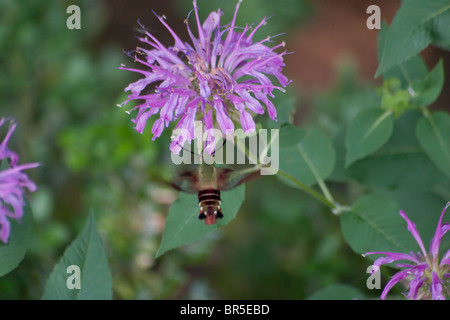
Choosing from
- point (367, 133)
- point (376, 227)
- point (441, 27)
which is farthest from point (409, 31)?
point (376, 227)

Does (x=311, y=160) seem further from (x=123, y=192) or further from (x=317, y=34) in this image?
(x=317, y=34)

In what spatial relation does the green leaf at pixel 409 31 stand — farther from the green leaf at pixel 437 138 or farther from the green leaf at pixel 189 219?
the green leaf at pixel 189 219

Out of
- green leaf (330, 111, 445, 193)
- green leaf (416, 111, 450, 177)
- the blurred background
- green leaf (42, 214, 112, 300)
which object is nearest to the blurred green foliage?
the blurred background

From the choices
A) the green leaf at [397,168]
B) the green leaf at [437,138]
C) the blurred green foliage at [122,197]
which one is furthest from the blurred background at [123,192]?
the green leaf at [437,138]

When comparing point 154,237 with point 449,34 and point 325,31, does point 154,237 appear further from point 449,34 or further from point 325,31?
point 325,31

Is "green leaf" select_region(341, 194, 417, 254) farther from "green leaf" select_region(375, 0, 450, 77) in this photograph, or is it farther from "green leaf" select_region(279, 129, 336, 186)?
"green leaf" select_region(375, 0, 450, 77)
